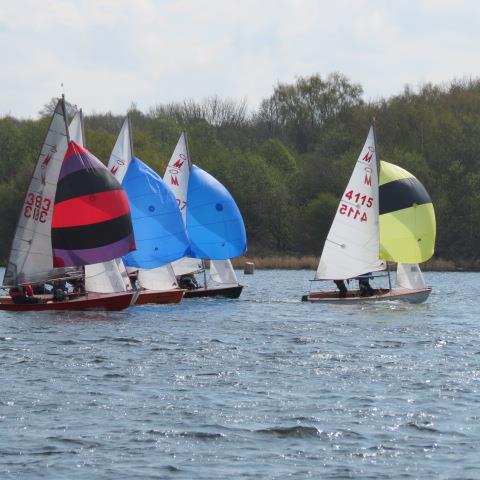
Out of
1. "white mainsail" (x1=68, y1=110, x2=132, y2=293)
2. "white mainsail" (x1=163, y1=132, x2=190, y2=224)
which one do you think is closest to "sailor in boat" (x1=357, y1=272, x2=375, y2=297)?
"white mainsail" (x1=163, y1=132, x2=190, y2=224)

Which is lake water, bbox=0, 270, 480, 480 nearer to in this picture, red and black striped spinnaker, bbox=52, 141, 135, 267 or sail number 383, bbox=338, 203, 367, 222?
red and black striped spinnaker, bbox=52, 141, 135, 267

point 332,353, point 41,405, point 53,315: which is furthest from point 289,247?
point 41,405

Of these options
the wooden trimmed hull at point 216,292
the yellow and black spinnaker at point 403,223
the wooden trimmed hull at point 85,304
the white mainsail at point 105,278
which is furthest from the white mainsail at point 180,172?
the wooden trimmed hull at point 85,304

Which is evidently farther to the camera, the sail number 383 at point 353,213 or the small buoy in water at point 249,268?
the small buoy in water at point 249,268

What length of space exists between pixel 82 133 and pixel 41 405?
74.5 feet

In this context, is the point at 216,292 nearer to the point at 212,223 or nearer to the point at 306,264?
the point at 212,223

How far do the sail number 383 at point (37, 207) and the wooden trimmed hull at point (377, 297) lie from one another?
9805 mm

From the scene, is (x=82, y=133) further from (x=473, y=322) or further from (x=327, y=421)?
(x=327, y=421)

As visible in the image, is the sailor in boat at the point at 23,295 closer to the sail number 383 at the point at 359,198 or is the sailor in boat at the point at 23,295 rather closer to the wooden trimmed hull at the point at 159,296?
the wooden trimmed hull at the point at 159,296

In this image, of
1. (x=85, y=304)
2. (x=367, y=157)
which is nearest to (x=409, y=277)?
(x=367, y=157)

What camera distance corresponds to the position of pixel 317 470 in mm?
17594

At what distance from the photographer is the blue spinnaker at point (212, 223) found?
4641 centimetres

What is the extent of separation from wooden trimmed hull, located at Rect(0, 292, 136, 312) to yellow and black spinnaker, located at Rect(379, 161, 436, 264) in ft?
32.0

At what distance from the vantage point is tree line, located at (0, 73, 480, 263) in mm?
85125
